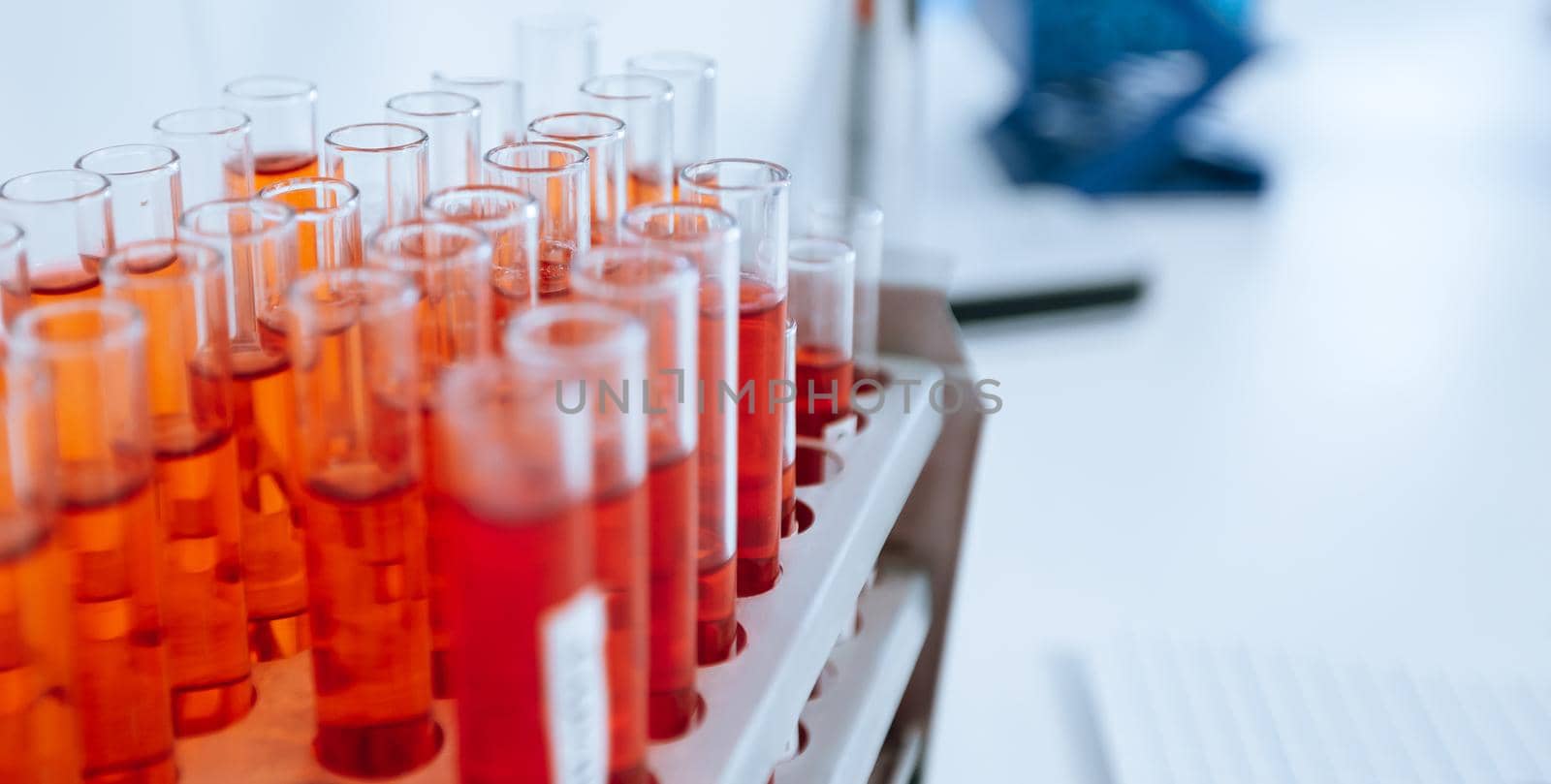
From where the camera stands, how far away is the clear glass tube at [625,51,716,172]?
961 millimetres

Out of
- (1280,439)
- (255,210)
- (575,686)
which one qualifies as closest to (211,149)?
(255,210)

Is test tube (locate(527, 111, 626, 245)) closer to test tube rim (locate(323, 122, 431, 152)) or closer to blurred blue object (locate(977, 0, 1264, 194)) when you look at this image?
test tube rim (locate(323, 122, 431, 152))

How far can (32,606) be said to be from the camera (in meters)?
0.53

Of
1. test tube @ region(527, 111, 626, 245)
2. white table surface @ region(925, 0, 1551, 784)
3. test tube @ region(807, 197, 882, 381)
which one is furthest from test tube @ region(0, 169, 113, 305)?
white table surface @ region(925, 0, 1551, 784)

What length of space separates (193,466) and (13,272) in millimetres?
125

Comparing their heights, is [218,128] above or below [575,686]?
above

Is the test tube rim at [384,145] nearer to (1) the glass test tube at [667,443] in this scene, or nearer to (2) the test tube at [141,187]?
Answer: (2) the test tube at [141,187]

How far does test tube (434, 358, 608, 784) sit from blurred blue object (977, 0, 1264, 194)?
93.7 inches

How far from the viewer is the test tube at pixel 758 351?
2.49 ft

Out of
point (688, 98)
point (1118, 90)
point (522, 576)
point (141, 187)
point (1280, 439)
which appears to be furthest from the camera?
point (1118, 90)

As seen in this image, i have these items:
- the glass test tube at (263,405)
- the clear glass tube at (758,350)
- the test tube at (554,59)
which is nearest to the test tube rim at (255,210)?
the glass test tube at (263,405)

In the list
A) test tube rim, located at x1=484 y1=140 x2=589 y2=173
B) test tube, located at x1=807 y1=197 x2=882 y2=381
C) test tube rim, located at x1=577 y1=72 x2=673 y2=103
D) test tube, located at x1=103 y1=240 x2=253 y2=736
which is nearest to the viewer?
test tube, located at x1=103 y1=240 x2=253 y2=736

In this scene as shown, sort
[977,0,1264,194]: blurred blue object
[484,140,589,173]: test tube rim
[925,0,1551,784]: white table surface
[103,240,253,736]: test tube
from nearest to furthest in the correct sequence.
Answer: [103,240,253,736]: test tube
[484,140,589,173]: test tube rim
[925,0,1551,784]: white table surface
[977,0,1264,194]: blurred blue object

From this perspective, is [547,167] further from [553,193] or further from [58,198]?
[58,198]
